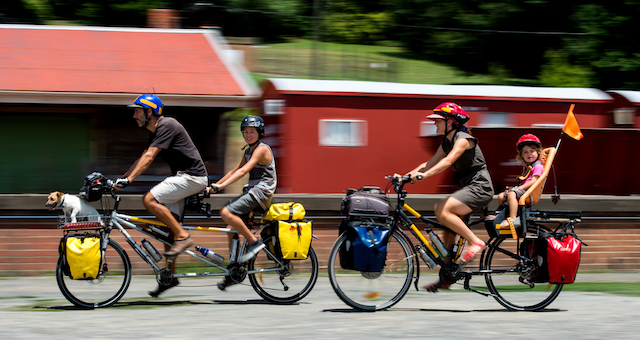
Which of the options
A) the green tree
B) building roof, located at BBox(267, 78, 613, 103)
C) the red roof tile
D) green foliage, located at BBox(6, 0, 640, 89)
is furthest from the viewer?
green foliage, located at BBox(6, 0, 640, 89)

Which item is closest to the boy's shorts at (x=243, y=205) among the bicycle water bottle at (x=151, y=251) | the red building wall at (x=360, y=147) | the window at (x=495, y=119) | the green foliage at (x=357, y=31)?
the bicycle water bottle at (x=151, y=251)

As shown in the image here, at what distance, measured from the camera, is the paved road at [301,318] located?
599 cm

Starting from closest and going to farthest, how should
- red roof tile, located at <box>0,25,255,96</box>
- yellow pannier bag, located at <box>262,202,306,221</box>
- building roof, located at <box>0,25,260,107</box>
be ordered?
yellow pannier bag, located at <box>262,202,306,221</box>
building roof, located at <box>0,25,260,107</box>
red roof tile, located at <box>0,25,255,96</box>

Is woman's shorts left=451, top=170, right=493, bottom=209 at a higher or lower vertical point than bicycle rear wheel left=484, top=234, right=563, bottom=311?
higher

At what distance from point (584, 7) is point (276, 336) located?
24.5m

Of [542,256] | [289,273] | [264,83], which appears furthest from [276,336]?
[264,83]

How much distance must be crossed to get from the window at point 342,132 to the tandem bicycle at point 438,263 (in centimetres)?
571

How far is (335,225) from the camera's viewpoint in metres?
10.2

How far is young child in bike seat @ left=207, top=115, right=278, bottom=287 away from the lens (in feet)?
23.8

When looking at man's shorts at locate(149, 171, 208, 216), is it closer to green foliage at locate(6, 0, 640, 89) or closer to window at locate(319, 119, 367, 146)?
window at locate(319, 119, 367, 146)

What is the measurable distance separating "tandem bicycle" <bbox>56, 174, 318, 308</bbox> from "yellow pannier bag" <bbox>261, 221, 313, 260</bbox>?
12cm

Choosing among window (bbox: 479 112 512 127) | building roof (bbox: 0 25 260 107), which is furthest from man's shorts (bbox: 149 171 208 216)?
window (bbox: 479 112 512 127)

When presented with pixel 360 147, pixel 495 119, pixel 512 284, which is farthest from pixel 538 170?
pixel 495 119

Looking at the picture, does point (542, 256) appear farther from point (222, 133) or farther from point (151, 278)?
point (222, 133)
